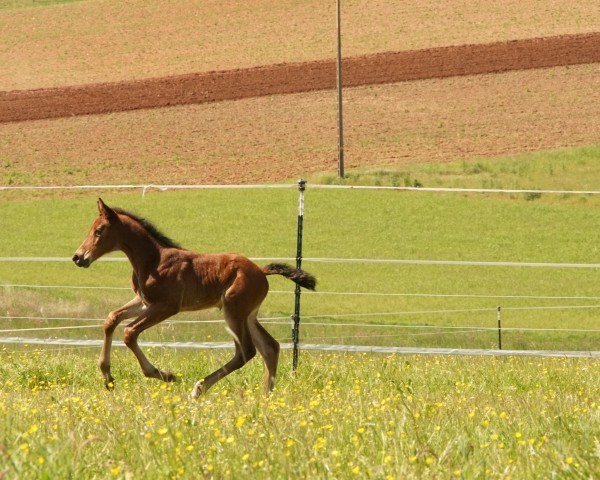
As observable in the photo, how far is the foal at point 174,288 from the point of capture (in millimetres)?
9055

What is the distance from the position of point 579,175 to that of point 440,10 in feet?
86.3

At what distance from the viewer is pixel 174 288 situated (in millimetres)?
9125

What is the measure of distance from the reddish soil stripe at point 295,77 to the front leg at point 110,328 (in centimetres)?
4378

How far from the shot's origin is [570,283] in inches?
1102

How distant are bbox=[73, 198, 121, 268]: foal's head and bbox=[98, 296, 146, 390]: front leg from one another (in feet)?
1.55

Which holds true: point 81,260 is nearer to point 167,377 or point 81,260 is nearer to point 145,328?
point 145,328

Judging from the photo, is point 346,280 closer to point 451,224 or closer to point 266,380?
point 451,224

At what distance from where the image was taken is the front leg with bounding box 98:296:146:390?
896 cm

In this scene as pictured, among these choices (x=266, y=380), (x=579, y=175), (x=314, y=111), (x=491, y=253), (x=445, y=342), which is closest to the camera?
(x=266, y=380)

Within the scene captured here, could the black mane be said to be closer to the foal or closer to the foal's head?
the foal

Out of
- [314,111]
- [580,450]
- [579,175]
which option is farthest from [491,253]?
[580,450]

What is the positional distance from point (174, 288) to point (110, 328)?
58cm

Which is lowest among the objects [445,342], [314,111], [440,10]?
[445,342]

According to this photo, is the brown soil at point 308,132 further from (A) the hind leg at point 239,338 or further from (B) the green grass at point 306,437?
(B) the green grass at point 306,437
